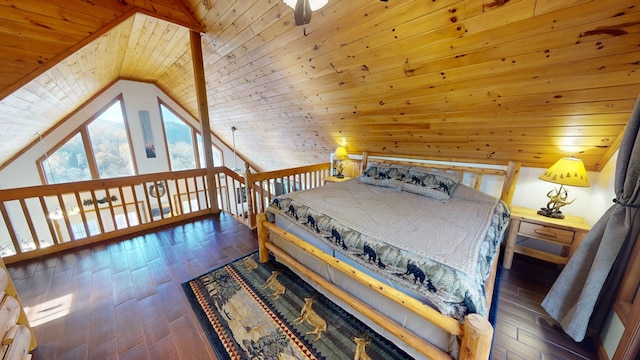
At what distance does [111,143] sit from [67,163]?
906 mm

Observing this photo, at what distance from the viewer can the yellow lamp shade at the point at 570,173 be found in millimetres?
1923

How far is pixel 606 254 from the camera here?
136cm

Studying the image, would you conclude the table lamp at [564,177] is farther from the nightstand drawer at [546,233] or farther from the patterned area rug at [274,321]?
the patterned area rug at [274,321]

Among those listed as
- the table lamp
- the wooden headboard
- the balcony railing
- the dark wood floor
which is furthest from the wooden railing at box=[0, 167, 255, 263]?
the table lamp

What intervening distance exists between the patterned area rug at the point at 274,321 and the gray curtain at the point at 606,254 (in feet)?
3.87

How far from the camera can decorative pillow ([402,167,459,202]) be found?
242 cm

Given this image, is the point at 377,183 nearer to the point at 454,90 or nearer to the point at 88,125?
the point at 454,90

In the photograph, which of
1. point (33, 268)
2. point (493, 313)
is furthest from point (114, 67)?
point (493, 313)

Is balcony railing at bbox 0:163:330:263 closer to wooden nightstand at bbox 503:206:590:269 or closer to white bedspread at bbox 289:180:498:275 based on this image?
white bedspread at bbox 289:180:498:275

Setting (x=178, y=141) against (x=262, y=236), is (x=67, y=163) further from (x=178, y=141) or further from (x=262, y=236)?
(x=262, y=236)

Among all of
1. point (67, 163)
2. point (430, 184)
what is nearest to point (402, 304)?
point (430, 184)

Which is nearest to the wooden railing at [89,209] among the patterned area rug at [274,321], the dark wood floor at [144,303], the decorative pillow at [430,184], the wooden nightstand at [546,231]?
the dark wood floor at [144,303]

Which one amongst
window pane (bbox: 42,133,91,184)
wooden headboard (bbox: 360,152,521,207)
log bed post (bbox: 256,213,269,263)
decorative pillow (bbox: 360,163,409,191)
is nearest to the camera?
log bed post (bbox: 256,213,269,263)

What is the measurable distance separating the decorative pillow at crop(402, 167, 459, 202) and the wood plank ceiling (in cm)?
53
